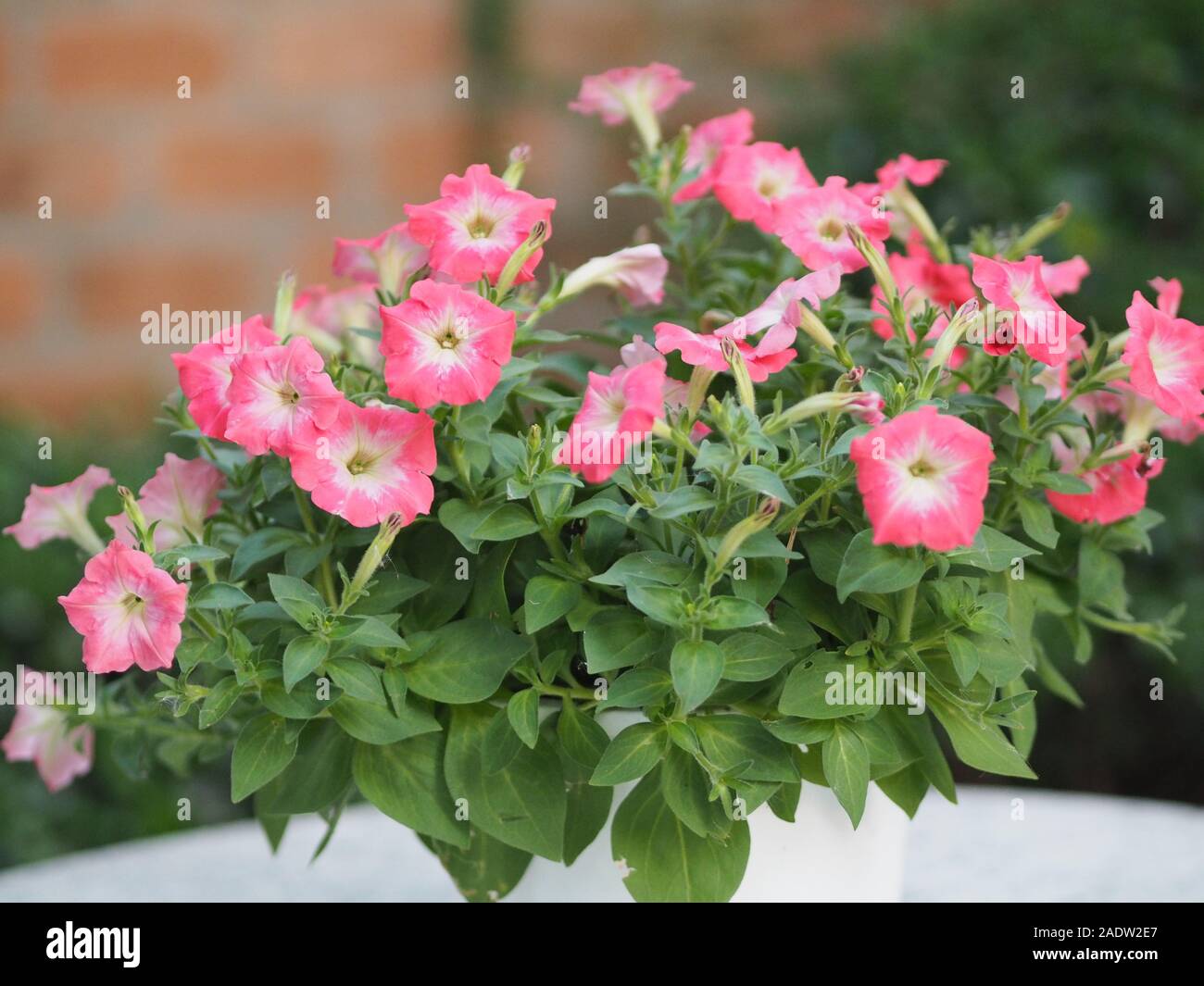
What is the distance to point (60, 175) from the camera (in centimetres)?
195

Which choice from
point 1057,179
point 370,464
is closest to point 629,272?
point 370,464

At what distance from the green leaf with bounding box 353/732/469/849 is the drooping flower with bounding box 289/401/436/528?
122 mm

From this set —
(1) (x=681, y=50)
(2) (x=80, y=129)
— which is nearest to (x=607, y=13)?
(1) (x=681, y=50)

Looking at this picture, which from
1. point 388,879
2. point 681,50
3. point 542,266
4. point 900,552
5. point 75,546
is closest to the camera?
point 900,552

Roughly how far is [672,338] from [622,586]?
0.11 m

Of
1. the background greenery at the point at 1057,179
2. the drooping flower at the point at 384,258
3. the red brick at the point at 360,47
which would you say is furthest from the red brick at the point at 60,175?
the drooping flower at the point at 384,258

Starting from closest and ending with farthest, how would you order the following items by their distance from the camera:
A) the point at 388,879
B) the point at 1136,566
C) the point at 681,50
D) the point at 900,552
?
the point at 900,552, the point at 388,879, the point at 1136,566, the point at 681,50

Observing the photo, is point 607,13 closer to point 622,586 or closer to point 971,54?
point 971,54

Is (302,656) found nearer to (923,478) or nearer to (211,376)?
(211,376)

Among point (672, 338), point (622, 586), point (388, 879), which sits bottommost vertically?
point (388, 879)

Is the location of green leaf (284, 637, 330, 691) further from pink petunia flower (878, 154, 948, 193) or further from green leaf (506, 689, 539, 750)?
pink petunia flower (878, 154, 948, 193)

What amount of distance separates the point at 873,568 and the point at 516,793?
0.62ft
